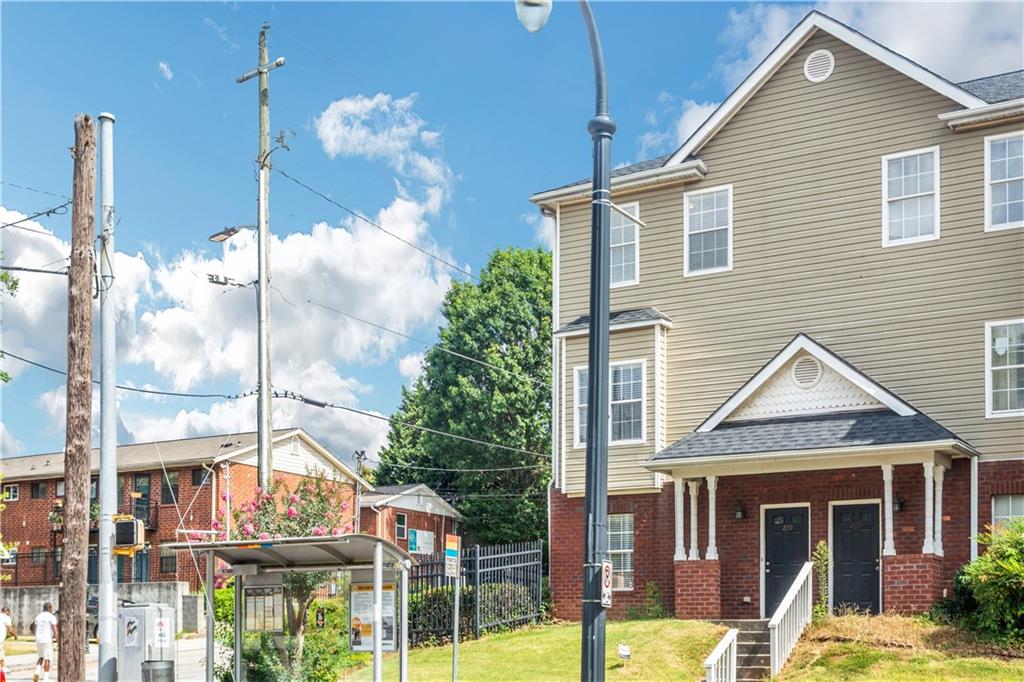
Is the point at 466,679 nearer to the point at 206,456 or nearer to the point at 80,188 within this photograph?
the point at 80,188

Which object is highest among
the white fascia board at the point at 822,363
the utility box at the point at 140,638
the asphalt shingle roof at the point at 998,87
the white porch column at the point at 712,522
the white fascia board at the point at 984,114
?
the asphalt shingle roof at the point at 998,87

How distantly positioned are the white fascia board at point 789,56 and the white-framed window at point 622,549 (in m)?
7.82

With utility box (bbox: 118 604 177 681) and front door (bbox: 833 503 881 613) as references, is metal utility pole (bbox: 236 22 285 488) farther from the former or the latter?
front door (bbox: 833 503 881 613)

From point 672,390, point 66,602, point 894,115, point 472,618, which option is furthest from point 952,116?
point 66,602

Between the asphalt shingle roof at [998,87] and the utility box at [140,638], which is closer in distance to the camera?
the utility box at [140,638]

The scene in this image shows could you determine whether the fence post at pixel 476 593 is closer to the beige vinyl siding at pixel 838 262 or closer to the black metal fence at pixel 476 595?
the black metal fence at pixel 476 595

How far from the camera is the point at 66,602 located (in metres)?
17.2

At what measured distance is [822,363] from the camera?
25.0 metres

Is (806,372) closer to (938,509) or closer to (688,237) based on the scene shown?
(938,509)

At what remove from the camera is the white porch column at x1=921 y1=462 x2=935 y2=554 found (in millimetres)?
22984

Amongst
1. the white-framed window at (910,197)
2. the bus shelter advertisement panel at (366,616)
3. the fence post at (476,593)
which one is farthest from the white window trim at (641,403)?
the bus shelter advertisement panel at (366,616)

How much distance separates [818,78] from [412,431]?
36.7 metres

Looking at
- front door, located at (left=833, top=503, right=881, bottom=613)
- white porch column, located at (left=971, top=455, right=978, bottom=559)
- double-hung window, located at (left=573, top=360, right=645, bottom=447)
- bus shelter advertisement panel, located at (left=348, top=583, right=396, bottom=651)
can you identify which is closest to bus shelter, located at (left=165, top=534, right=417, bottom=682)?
bus shelter advertisement panel, located at (left=348, top=583, right=396, bottom=651)

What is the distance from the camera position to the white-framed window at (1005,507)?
23359 millimetres
